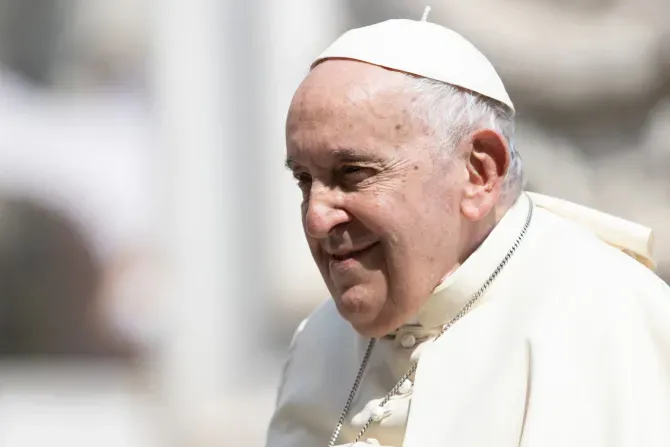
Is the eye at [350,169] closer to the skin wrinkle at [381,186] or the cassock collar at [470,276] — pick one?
the skin wrinkle at [381,186]

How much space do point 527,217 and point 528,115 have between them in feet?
14.5

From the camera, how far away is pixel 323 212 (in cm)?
288

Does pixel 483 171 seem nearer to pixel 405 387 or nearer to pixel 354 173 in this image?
pixel 354 173

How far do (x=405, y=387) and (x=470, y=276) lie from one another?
0.36m

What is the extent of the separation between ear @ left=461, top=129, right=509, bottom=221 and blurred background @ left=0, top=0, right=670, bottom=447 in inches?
159

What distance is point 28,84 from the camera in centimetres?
980

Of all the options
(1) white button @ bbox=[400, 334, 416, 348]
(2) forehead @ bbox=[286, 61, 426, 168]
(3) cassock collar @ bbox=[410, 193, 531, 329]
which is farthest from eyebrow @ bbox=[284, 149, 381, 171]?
(1) white button @ bbox=[400, 334, 416, 348]

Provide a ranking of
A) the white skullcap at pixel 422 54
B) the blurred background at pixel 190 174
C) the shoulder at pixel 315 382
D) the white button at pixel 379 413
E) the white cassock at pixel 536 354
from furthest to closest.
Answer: the blurred background at pixel 190 174 → the shoulder at pixel 315 382 → the white button at pixel 379 413 → the white skullcap at pixel 422 54 → the white cassock at pixel 536 354

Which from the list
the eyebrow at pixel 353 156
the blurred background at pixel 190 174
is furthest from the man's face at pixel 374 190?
the blurred background at pixel 190 174

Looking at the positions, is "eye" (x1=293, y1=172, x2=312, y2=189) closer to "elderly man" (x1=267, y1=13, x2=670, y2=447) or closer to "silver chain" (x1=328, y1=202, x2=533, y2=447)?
"elderly man" (x1=267, y1=13, x2=670, y2=447)

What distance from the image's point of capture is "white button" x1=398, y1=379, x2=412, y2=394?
3.06 meters

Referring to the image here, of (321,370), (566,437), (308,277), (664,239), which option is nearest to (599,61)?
(664,239)

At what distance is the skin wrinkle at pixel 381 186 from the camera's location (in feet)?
9.34

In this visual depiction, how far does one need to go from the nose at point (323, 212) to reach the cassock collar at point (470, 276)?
1.03 feet
